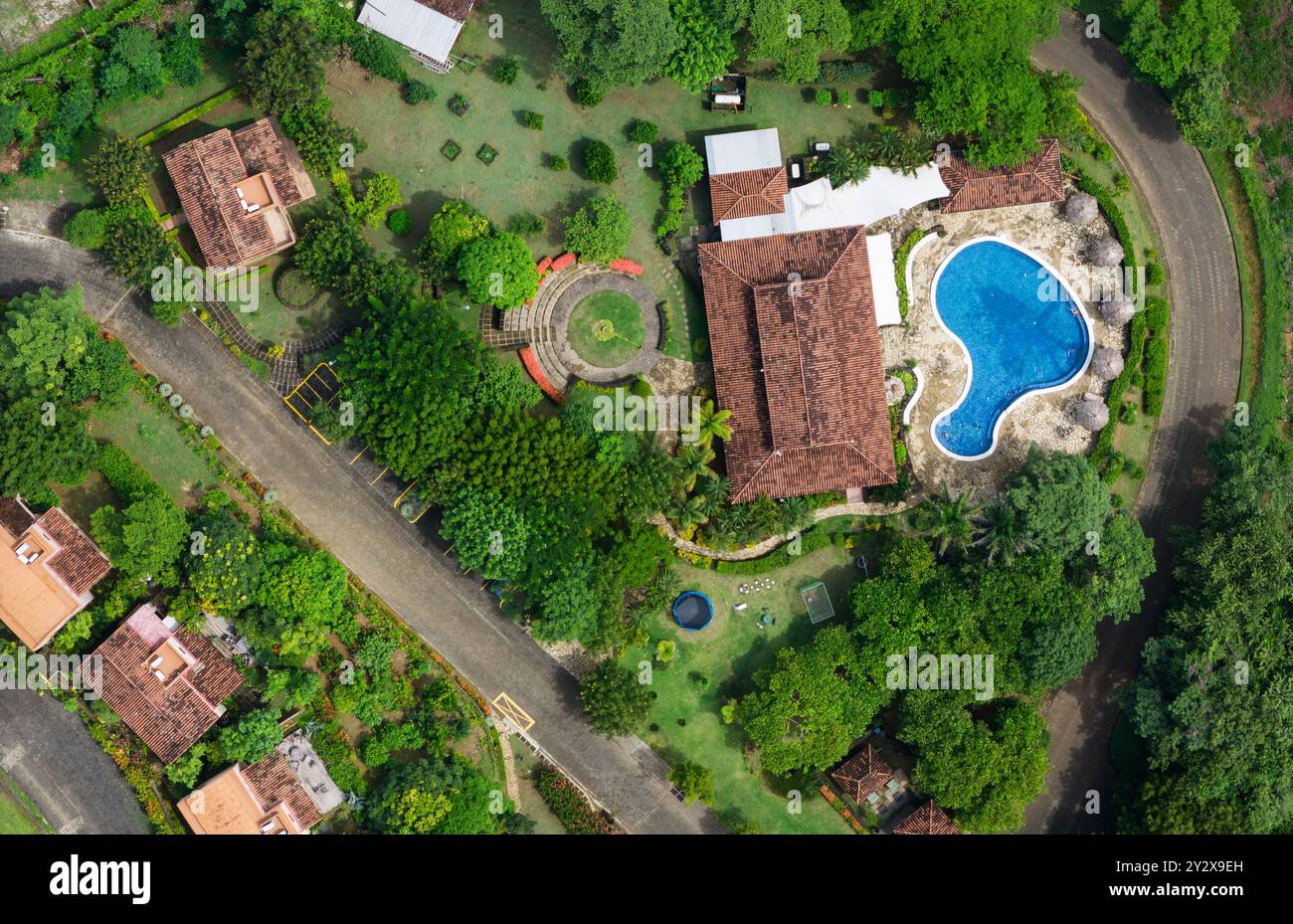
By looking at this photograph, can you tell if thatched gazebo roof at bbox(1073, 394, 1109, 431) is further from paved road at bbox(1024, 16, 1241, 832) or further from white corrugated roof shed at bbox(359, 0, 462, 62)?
white corrugated roof shed at bbox(359, 0, 462, 62)

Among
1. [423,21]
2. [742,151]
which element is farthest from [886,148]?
[423,21]

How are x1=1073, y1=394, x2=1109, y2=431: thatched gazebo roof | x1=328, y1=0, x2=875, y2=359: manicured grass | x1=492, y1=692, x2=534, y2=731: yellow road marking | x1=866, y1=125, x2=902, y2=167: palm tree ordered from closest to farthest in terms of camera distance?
x1=492, y1=692, x2=534, y2=731: yellow road marking < x1=866, y1=125, x2=902, y2=167: palm tree < x1=328, y1=0, x2=875, y2=359: manicured grass < x1=1073, y1=394, x2=1109, y2=431: thatched gazebo roof

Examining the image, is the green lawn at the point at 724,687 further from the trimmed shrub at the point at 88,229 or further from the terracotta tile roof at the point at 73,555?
the trimmed shrub at the point at 88,229

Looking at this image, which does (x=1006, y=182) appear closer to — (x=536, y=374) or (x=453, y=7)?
(x=536, y=374)

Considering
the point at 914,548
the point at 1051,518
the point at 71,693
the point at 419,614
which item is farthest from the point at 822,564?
the point at 71,693

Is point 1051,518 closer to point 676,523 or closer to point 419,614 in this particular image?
point 676,523

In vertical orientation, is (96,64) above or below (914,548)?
above

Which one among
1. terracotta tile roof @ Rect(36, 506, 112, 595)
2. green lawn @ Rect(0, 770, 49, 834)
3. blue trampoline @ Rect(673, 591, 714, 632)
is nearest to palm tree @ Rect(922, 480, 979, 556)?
blue trampoline @ Rect(673, 591, 714, 632)
